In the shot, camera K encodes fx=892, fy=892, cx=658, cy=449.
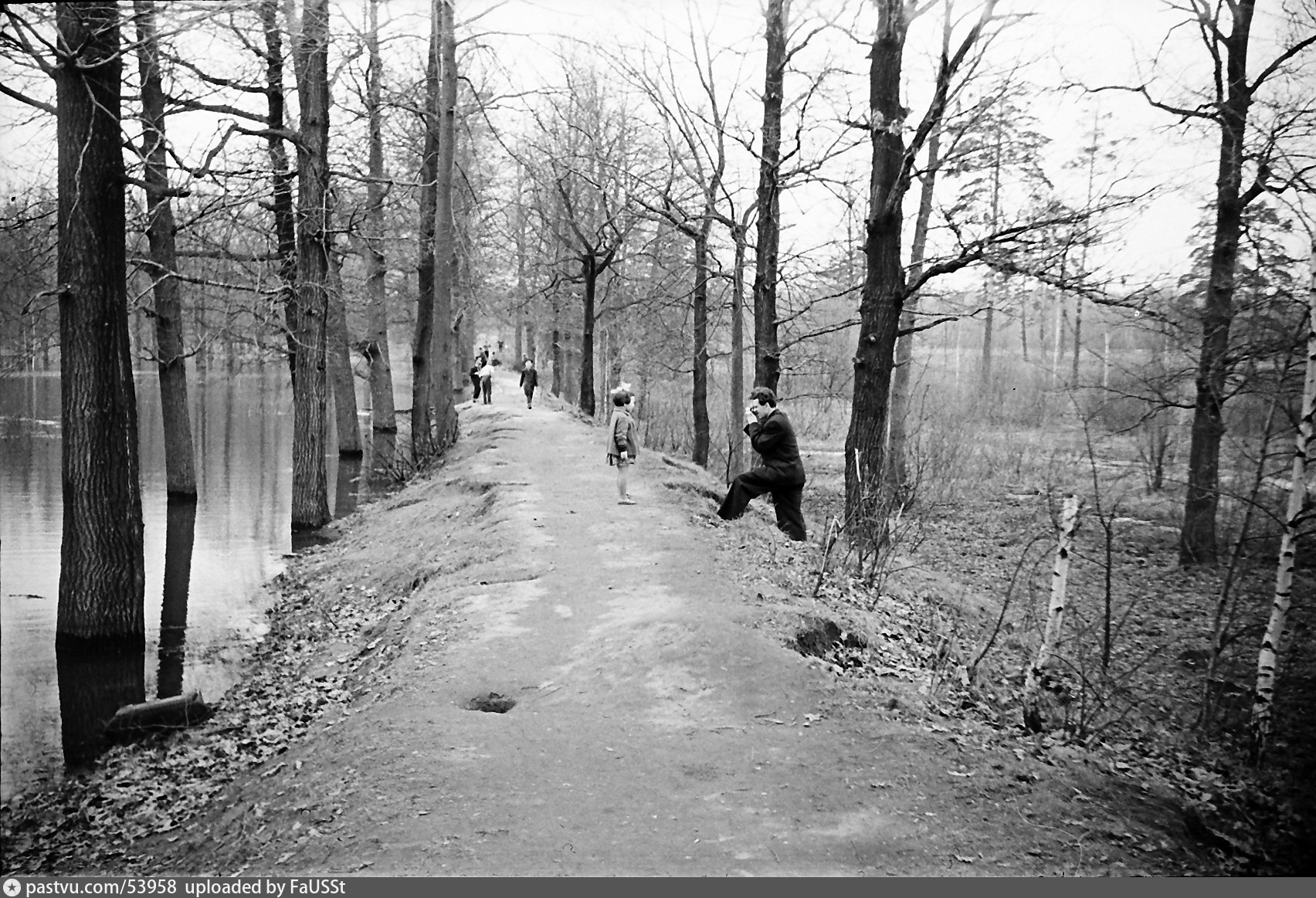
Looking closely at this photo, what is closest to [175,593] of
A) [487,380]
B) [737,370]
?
[737,370]

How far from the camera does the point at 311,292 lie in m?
15.7

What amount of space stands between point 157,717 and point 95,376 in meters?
3.95

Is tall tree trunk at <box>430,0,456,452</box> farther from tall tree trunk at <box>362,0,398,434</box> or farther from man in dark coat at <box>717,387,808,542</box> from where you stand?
man in dark coat at <box>717,387,808,542</box>

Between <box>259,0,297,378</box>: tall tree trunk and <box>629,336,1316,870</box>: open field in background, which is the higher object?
<box>259,0,297,378</box>: tall tree trunk

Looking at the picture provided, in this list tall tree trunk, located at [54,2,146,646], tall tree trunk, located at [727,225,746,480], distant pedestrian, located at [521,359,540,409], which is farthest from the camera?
distant pedestrian, located at [521,359,540,409]

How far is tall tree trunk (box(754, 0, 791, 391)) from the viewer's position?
15.2 metres

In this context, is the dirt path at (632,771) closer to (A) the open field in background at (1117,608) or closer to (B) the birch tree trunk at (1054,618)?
(B) the birch tree trunk at (1054,618)

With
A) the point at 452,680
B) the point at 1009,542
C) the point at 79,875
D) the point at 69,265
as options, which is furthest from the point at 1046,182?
the point at 79,875

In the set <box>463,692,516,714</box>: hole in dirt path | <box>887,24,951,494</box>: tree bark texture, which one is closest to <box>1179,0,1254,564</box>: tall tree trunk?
<box>887,24,951,494</box>: tree bark texture

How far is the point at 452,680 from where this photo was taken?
23.0 feet

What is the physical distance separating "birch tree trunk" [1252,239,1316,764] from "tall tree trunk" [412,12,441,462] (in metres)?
15.7

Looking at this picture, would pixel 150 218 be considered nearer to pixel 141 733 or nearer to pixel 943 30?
pixel 141 733

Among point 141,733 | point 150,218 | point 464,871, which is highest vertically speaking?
point 150,218

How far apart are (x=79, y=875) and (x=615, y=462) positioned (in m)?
8.69
